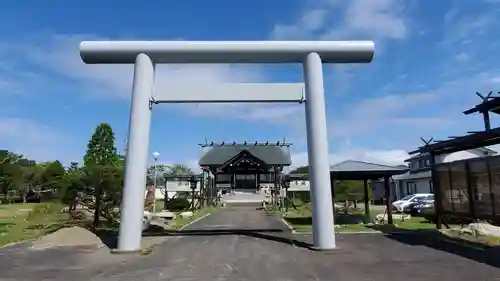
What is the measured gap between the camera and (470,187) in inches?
599

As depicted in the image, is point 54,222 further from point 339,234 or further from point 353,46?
point 353,46

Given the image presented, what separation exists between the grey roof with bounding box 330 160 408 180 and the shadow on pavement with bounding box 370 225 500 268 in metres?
4.77

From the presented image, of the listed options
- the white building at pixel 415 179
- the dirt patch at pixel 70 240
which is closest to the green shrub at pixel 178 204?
the white building at pixel 415 179

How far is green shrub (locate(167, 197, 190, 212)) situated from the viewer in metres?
39.4

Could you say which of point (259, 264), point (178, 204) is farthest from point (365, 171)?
point (178, 204)

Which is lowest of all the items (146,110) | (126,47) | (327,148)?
(327,148)

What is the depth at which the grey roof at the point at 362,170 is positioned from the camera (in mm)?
20359

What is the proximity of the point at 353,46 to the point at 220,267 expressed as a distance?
774cm

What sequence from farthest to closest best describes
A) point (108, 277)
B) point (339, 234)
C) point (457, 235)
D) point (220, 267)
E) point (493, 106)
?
point (339, 234), point (457, 235), point (493, 106), point (220, 267), point (108, 277)

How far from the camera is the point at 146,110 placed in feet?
40.7

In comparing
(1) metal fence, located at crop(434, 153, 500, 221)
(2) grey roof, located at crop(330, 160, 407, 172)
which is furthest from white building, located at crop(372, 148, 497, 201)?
(1) metal fence, located at crop(434, 153, 500, 221)

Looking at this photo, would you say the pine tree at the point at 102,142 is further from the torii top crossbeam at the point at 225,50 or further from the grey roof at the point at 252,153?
the torii top crossbeam at the point at 225,50

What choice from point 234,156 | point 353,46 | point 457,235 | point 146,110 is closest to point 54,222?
point 146,110

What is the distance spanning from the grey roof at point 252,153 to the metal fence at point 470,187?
1388 inches
